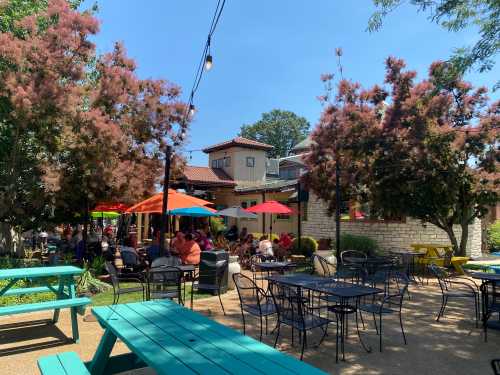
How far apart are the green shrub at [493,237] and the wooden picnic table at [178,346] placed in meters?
18.6

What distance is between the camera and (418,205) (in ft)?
40.0

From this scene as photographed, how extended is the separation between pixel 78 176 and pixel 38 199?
1.15 metres

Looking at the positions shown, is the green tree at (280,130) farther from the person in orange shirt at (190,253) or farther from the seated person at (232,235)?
the person in orange shirt at (190,253)

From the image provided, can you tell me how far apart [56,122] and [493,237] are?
19.2 meters

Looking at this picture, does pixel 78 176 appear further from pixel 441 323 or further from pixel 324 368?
pixel 441 323

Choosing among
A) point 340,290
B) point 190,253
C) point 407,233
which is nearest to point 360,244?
point 407,233

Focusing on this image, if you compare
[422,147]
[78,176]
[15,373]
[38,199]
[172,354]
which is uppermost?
[422,147]

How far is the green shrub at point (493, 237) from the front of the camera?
18.0 m

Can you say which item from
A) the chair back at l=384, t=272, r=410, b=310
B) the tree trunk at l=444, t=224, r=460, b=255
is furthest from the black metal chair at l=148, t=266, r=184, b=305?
the tree trunk at l=444, t=224, r=460, b=255

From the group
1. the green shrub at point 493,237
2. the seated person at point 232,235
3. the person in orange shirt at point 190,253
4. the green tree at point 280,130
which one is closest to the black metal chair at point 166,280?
the person in orange shirt at point 190,253

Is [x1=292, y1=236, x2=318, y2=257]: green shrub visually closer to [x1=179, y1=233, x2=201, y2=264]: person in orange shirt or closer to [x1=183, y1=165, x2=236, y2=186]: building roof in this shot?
[x1=179, y1=233, x2=201, y2=264]: person in orange shirt

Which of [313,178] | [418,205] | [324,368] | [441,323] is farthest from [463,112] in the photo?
[324,368]

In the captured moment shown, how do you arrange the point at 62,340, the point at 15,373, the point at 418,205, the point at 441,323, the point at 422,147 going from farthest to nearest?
the point at 418,205 < the point at 422,147 < the point at 441,323 < the point at 62,340 < the point at 15,373

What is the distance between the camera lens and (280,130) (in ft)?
232
